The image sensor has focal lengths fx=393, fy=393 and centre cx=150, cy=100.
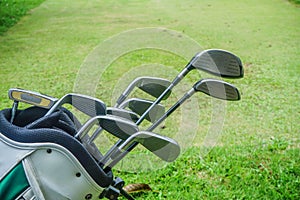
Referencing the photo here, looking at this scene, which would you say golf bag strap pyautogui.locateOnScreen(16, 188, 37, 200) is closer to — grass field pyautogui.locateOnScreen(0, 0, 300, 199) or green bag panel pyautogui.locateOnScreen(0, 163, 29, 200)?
green bag panel pyautogui.locateOnScreen(0, 163, 29, 200)

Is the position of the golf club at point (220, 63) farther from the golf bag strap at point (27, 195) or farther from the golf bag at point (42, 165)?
the golf bag strap at point (27, 195)

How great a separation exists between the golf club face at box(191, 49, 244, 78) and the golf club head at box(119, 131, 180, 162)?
11.1 inches

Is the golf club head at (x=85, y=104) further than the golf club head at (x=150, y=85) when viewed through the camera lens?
No

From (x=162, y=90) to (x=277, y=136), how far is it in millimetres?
1262

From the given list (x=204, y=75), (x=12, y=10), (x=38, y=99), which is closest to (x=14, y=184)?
(x=38, y=99)

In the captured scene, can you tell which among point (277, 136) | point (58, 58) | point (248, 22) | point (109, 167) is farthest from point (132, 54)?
point (109, 167)

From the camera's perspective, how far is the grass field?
6.25 ft

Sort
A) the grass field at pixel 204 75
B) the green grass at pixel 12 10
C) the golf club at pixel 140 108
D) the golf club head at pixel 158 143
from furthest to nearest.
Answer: the green grass at pixel 12 10 → the grass field at pixel 204 75 → the golf club at pixel 140 108 → the golf club head at pixel 158 143

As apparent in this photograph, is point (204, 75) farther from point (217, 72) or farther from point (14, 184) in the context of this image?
point (14, 184)

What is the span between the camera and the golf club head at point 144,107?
1.35 meters

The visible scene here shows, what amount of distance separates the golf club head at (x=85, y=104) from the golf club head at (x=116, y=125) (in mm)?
63

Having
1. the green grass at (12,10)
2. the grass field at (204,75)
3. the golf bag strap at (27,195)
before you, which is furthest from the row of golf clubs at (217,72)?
the green grass at (12,10)

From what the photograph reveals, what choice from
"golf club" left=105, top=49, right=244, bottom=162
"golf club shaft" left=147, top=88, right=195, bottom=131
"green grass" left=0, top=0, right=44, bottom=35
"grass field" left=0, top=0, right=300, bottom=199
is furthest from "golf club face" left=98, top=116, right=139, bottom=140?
"green grass" left=0, top=0, right=44, bottom=35

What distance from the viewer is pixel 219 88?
1135 millimetres
